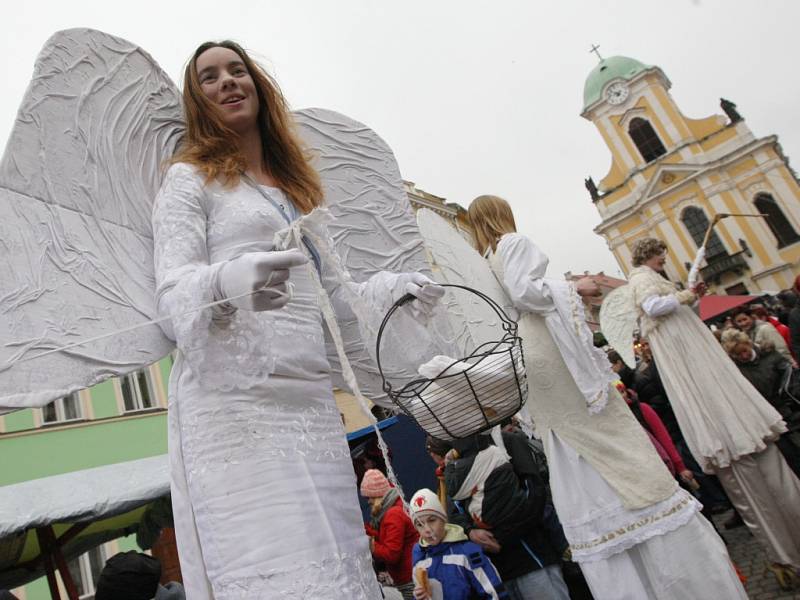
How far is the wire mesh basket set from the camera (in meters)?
1.71

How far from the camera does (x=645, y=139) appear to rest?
35.7m

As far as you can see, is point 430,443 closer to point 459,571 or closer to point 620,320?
point 459,571

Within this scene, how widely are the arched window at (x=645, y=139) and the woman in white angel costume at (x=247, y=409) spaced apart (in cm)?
3813

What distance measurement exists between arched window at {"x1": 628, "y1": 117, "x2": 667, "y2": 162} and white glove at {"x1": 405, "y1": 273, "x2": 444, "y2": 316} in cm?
3793

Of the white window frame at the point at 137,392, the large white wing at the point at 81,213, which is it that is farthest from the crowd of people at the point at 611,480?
the white window frame at the point at 137,392

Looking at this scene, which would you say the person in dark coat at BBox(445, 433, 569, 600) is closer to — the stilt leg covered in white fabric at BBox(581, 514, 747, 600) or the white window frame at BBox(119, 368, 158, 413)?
the stilt leg covered in white fabric at BBox(581, 514, 747, 600)

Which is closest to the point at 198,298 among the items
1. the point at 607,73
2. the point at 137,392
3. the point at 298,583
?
the point at 298,583

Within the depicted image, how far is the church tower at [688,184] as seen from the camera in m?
32.0

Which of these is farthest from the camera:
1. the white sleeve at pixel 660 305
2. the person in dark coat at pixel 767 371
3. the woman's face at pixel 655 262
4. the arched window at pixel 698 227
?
the arched window at pixel 698 227

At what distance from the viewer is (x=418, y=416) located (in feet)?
5.90

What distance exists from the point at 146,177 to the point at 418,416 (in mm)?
1073

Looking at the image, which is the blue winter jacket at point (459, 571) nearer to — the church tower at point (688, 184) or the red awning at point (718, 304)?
the red awning at point (718, 304)

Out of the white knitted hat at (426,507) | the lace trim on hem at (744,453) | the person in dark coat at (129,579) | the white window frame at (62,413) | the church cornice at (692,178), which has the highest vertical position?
the church cornice at (692,178)

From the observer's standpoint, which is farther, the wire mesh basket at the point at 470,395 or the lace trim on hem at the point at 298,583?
the wire mesh basket at the point at 470,395
